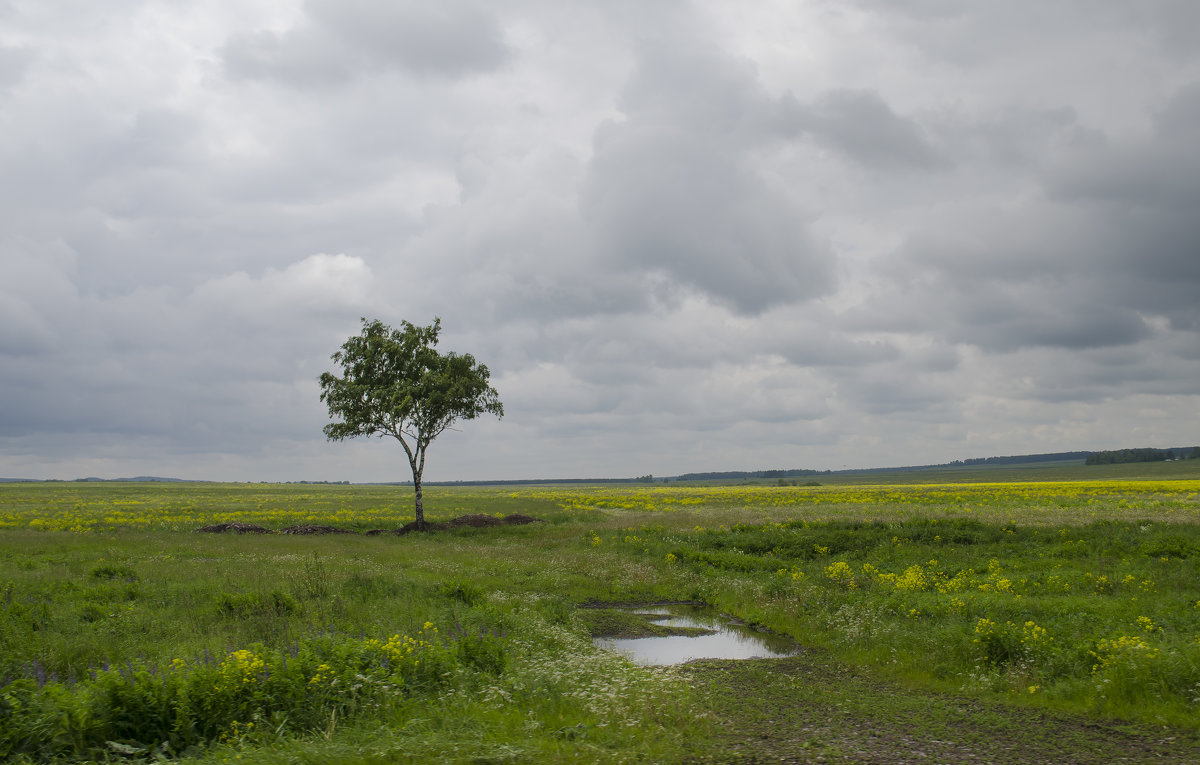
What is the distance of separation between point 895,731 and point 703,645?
7292mm

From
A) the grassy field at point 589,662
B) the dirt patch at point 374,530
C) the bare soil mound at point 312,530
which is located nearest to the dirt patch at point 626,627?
the grassy field at point 589,662

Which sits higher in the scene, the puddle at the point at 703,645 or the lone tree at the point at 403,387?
the lone tree at the point at 403,387

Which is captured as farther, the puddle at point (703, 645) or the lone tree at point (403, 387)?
the lone tree at point (403, 387)

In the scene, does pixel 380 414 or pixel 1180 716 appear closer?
pixel 1180 716

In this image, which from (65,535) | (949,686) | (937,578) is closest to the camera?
(949,686)

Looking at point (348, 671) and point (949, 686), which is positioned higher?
point (348, 671)

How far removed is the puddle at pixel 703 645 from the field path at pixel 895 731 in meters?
2.99

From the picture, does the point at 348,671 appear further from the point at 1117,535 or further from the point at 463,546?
the point at 1117,535

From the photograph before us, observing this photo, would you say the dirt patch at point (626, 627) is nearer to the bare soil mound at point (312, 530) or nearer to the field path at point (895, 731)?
the field path at point (895, 731)

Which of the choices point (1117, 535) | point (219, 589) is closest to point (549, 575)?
point (219, 589)

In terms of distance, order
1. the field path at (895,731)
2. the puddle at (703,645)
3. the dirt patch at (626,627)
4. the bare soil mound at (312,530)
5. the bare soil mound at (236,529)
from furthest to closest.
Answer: the bare soil mound at (236,529) < the bare soil mound at (312,530) < the dirt patch at (626,627) < the puddle at (703,645) < the field path at (895,731)

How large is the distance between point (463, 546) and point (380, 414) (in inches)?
548

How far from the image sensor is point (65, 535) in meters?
35.9

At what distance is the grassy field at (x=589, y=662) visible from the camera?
26.7ft
